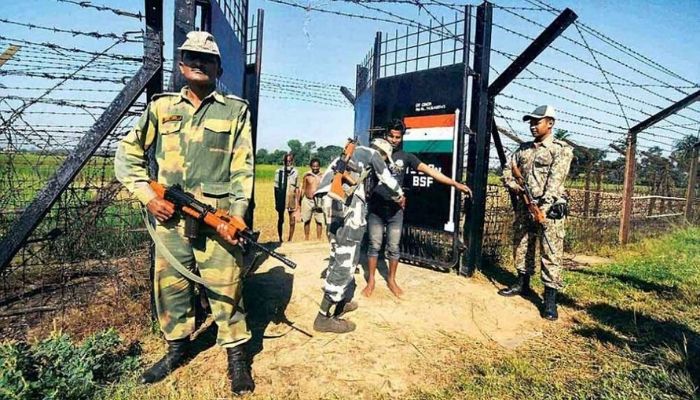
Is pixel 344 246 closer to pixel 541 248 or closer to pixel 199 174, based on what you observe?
pixel 199 174

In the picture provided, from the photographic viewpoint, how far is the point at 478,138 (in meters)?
4.80

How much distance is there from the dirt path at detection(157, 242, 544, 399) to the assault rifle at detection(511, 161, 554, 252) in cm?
91

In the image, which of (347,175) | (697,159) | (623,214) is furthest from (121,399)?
(697,159)

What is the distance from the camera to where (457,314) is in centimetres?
385

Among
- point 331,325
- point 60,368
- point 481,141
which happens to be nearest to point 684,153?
point 481,141

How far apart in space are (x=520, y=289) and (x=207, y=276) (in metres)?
3.41

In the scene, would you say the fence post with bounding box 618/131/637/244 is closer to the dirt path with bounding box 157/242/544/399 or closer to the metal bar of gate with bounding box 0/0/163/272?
the dirt path with bounding box 157/242/544/399

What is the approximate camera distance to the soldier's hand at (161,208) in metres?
2.33

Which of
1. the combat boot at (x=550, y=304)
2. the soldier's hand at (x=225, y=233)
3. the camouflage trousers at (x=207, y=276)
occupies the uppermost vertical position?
the soldier's hand at (x=225, y=233)

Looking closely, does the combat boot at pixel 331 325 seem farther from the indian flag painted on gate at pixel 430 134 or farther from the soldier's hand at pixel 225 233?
the indian flag painted on gate at pixel 430 134

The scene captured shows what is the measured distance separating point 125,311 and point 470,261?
372cm

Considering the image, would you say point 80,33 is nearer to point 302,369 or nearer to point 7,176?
point 7,176

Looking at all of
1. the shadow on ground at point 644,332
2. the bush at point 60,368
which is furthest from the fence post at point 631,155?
the bush at point 60,368

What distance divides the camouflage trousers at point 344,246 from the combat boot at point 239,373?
0.95 metres
